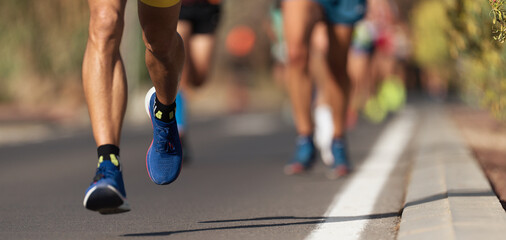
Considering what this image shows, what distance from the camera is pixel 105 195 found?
3.78 m

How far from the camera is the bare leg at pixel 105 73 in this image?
415 cm

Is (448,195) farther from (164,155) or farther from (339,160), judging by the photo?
(339,160)

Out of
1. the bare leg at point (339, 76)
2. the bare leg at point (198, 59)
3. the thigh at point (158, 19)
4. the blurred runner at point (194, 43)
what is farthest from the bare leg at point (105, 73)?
the bare leg at point (198, 59)

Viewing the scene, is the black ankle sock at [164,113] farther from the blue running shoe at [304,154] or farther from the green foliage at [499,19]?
the blue running shoe at [304,154]

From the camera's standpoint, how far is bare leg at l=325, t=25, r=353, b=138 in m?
6.63

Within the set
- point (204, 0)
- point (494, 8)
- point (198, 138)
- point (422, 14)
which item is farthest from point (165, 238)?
point (422, 14)

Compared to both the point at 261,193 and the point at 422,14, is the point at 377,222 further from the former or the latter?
the point at 422,14

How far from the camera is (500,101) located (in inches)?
249

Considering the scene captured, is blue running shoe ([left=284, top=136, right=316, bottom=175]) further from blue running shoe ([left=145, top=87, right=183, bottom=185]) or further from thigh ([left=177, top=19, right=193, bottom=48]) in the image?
blue running shoe ([left=145, top=87, right=183, bottom=185])

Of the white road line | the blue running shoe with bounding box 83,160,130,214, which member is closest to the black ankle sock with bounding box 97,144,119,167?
the blue running shoe with bounding box 83,160,130,214

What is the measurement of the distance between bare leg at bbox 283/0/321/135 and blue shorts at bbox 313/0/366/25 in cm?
7

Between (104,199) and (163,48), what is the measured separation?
791 millimetres

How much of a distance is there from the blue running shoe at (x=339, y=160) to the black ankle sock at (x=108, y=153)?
2.62 meters

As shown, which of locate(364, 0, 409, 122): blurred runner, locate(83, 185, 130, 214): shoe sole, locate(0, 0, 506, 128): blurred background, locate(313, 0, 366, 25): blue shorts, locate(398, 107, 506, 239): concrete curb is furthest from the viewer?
locate(364, 0, 409, 122): blurred runner
